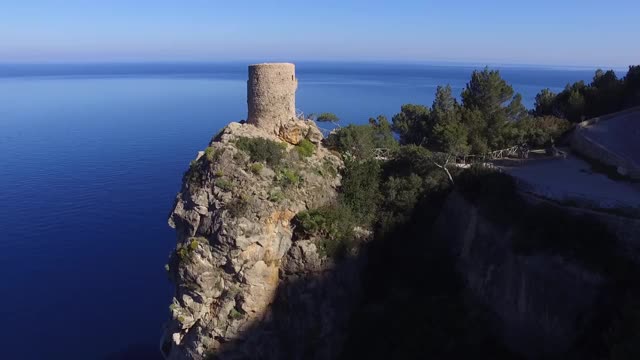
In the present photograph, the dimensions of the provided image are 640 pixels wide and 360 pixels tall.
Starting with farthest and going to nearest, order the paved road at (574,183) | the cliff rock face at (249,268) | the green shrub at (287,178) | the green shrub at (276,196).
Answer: the green shrub at (287,178) → the green shrub at (276,196) → the cliff rock face at (249,268) → the paved road at (574,183)

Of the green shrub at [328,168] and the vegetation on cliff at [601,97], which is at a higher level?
the vegetation on cliff at [601,97]

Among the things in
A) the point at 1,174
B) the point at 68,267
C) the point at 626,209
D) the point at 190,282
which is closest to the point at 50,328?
the point at 68,267

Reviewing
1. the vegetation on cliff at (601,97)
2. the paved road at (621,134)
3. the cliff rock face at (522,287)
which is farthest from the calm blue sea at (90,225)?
the vegetation on cliff at (601,97)

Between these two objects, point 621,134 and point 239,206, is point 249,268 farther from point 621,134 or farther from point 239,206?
point 621,134

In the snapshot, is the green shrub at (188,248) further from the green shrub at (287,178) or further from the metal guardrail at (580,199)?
the metal guardrail at (580,199)

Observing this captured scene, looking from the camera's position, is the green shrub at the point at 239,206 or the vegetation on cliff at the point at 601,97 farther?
the vegetation on cliff at the point at 601,97

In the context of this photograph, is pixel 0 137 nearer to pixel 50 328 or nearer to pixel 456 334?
pixel 50 328

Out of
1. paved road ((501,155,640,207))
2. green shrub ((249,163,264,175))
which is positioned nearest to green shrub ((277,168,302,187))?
green shrub ((249,163,264,175))
